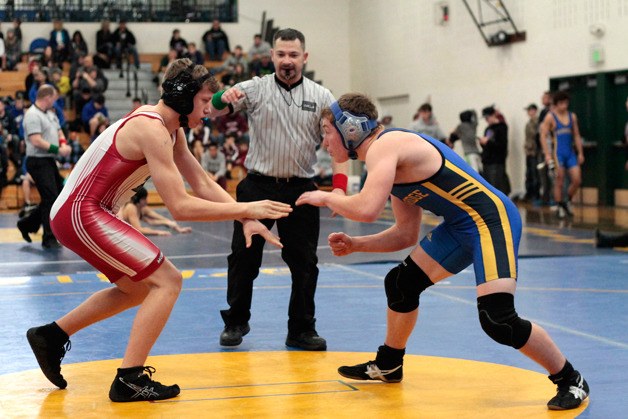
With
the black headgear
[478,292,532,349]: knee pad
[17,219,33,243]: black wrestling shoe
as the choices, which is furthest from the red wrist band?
[17,219,33,243]: black wrestling shoe

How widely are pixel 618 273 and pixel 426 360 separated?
3984 millimetres

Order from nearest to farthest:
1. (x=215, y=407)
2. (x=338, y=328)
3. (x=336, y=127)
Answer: (x=215, y=407) → (x=336, y=127) → (x=338, y=328)

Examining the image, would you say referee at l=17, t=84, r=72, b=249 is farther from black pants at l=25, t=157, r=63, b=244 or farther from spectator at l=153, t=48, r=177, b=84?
spectator at l=153, t=48, r=177, b=84

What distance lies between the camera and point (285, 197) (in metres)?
6.26

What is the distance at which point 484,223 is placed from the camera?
4.73m

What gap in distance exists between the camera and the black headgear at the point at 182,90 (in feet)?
16.0

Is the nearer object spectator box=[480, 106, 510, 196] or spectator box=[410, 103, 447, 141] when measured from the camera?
spectator box=[410, 103, 447, 141]

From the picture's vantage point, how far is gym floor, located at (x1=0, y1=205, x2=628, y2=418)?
4.60 metres

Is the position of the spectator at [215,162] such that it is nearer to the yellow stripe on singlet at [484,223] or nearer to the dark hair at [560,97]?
the dark hair at [560,97]

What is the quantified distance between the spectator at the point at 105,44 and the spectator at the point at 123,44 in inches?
4.4

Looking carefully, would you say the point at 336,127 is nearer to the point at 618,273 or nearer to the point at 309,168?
the point at 309,168

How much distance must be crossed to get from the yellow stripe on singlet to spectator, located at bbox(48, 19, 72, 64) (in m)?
21.0

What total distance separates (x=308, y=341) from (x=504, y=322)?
1676 mm

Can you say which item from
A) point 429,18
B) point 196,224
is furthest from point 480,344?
point 429,18
